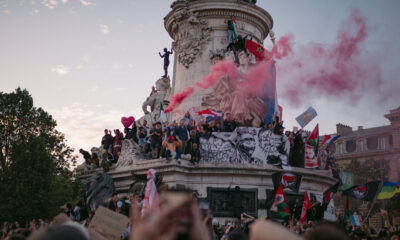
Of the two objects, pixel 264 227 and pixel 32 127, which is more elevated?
pixel 32 127

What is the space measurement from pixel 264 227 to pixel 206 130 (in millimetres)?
18731

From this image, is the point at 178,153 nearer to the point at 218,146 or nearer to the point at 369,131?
the point at 218,146

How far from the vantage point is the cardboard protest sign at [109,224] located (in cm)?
566

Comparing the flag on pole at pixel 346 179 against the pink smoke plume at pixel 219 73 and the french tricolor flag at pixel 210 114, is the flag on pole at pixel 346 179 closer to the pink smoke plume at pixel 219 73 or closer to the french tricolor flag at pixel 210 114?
the french tricolor flag at pixel 210 114

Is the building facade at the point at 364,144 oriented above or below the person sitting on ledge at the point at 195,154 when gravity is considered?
above

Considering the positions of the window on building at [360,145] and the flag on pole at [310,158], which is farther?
the window on building at [360,145]

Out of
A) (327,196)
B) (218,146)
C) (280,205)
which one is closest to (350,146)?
(327,196)

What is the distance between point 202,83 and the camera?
989 inches

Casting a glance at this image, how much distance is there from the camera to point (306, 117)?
22.5 m

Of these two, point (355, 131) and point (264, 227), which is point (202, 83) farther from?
point (355, 131)

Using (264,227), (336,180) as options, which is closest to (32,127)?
(336,180)

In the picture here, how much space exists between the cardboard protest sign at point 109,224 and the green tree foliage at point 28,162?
2742cm

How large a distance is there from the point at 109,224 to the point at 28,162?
95.0ft

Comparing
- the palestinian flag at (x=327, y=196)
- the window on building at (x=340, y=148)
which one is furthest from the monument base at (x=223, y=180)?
the window on building at (x=340, y=148)
